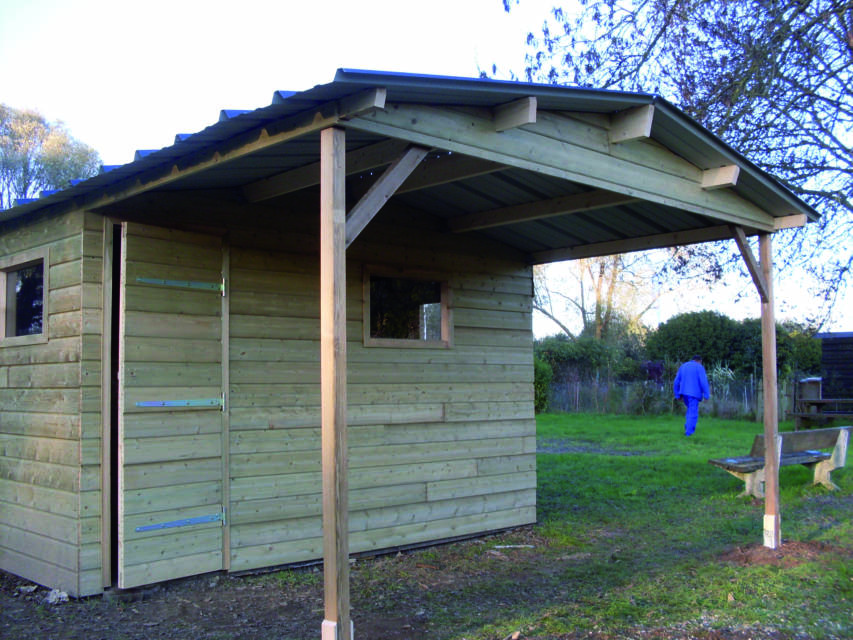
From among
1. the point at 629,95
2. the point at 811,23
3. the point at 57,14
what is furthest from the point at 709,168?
the point at 57,14

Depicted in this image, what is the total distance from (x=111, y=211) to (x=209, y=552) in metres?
2.39

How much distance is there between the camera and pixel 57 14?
30.0 metres

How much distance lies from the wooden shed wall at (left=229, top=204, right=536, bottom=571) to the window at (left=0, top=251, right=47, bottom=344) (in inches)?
57.8

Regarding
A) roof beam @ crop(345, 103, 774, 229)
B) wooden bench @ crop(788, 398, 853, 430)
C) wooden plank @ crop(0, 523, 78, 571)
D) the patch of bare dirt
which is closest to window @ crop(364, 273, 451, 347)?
roof beam @ crop(345, 103, 774, 229)

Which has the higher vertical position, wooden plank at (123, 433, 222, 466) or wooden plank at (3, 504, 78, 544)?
wooden plank at (123, 433, 222, 466)

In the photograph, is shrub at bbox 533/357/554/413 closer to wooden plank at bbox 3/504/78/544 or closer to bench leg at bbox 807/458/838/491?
bench leg at bbox 807/458/838/491

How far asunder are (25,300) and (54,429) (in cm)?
120

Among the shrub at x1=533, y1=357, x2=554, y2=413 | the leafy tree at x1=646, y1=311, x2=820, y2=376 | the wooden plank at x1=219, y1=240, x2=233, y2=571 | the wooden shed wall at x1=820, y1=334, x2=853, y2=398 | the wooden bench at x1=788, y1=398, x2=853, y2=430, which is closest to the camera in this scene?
the wooden plank at x1=219, y1=240, x2=233, y2=571

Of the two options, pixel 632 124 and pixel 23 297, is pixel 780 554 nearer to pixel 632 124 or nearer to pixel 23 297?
pixel 632 124

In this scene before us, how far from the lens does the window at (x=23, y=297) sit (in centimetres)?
575

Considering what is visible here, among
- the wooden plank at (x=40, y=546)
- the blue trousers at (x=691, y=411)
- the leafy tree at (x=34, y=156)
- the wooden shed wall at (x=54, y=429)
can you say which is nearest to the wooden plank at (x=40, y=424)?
the wooden shed wall at (x=54, y=429)

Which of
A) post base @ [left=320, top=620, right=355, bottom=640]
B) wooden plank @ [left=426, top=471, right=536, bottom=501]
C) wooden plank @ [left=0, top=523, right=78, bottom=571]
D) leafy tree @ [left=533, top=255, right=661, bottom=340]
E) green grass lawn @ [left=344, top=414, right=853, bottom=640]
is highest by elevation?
leafy tree @ [left=533, top=255, right=661, bottom=340]

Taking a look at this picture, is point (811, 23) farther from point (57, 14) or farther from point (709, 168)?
point (57, 14)

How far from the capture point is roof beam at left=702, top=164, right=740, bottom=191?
5.83m
